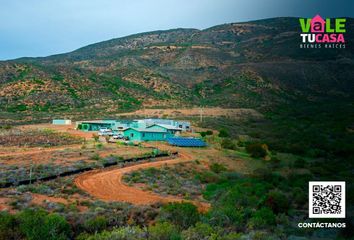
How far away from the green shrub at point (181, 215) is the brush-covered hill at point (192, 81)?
71459 millimetres

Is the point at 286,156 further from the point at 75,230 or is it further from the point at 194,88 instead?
the point at 194,88

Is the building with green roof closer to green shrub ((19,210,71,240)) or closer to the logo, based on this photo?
the logo

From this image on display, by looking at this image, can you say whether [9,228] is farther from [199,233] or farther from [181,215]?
[199,233]

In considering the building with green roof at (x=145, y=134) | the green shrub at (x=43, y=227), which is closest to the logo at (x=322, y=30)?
the green shrub at (x=43, y=227)

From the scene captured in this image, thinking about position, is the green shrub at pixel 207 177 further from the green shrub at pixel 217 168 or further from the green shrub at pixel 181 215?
the green shrub at pixel 181 215

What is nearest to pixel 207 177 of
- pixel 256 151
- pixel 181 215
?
pixel 256 151

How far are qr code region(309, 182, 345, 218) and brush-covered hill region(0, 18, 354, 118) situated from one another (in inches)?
2830

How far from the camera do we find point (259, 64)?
12219 cm

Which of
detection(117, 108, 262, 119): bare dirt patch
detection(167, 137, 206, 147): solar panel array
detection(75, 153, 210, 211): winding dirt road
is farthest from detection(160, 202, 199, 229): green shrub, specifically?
detection(117, 108, 262, 119): bare dirt patch

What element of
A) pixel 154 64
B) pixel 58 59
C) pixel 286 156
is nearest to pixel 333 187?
pixel 286 156

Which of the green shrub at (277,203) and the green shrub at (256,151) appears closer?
the green shrub at (277,203)

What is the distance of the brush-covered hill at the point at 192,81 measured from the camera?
9006cm

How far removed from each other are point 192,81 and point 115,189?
3977 inches

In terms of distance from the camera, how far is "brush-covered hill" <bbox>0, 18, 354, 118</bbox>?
295ft
